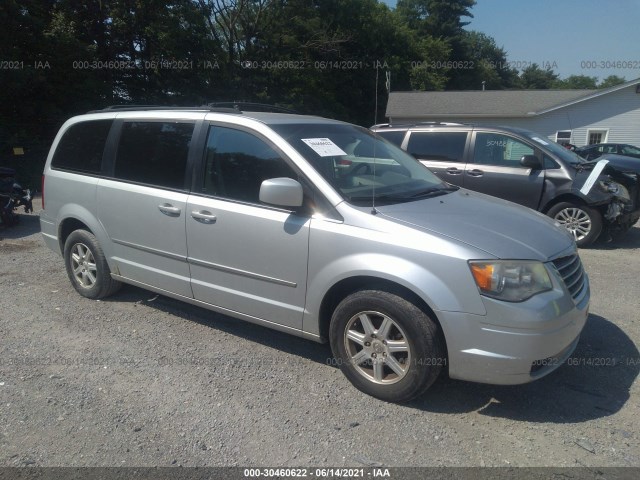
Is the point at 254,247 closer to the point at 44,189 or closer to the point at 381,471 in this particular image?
the point at 381,471

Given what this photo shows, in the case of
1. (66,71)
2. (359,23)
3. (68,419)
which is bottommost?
(68,419)

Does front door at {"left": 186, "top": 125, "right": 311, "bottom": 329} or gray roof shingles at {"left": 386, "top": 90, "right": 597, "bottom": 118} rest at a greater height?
gray roof shingles at {"left": 386, "top": 90, "right": 597, "bottom": 118}

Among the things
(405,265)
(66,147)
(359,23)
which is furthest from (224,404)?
(359,23)

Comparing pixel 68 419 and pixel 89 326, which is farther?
pixel 89 326

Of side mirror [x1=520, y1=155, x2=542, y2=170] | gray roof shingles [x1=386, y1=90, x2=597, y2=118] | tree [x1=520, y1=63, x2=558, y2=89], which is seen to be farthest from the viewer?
tree [x1=520, y1=63, x2=558, y2=89]

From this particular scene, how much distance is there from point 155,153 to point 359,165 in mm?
1833

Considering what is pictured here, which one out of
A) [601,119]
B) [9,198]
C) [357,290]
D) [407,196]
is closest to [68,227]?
[357,290]

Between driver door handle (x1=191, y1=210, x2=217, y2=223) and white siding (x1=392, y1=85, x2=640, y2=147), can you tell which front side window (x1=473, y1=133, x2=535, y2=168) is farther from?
white siding (x1=392, y1=85, x2=640, y2=147)

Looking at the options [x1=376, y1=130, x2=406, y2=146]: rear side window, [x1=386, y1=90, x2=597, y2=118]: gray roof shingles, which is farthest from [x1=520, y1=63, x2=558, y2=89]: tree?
[x1=376, y1=130, x2=406, y2=146]: rear side window

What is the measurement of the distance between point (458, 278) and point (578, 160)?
614 cm

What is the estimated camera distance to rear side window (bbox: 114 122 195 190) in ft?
14.3

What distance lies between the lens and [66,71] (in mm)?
19281

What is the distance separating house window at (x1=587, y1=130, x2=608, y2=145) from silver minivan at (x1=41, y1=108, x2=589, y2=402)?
92.1 feet

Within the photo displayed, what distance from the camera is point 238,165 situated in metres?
4.04
